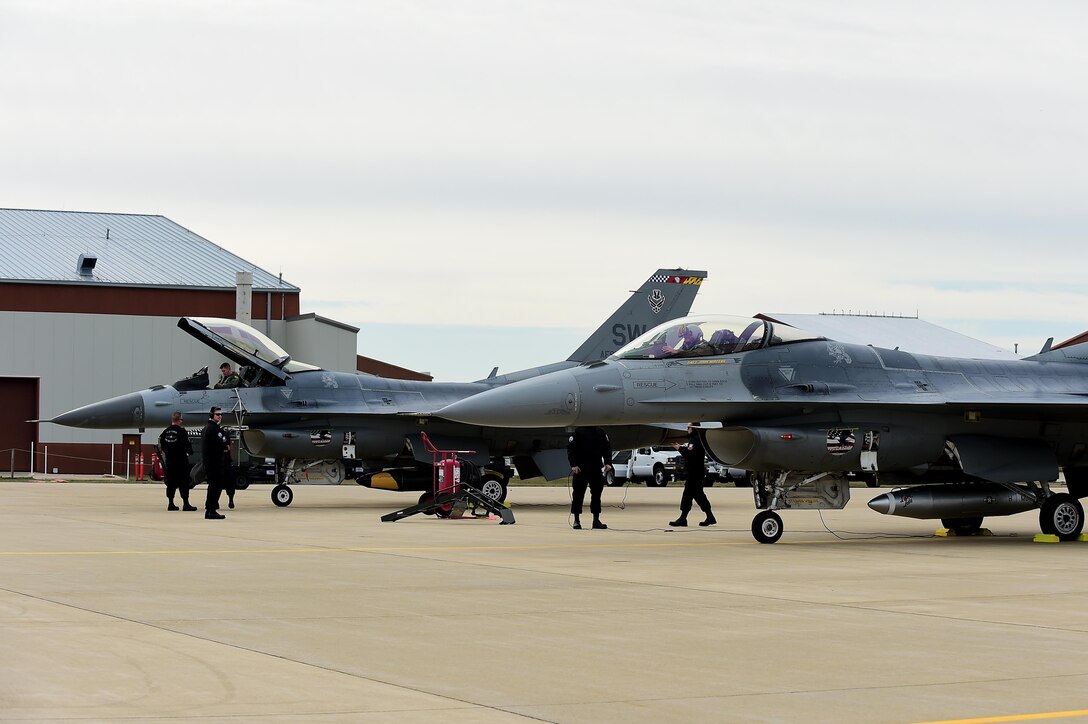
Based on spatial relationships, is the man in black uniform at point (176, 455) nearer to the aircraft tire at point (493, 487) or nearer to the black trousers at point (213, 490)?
the black trousers at point (213, 490)

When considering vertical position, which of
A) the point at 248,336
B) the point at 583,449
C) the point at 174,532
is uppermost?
the point at 248,336

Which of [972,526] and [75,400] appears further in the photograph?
[75,400]

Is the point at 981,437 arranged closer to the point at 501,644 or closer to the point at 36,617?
the point at 501,644

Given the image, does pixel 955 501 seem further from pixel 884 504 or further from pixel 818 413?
pixel 818 413

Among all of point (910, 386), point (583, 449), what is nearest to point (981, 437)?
point (910, 386)

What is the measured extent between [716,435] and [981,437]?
10.8 feet

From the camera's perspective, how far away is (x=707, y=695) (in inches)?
224

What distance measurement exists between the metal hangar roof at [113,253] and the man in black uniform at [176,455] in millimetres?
23770

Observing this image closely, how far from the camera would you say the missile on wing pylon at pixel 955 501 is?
14.9 metres

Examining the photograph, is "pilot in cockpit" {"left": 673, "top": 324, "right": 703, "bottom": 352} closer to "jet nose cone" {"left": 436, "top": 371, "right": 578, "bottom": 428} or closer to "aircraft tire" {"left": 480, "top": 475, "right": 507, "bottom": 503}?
"jet nose cone" {"left": 436, "top": 371, "right": 578, "bottom": 428}

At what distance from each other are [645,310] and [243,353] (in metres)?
8.22

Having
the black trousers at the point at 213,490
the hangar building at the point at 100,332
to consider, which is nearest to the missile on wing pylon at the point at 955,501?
the black trousers at the point at 213,490

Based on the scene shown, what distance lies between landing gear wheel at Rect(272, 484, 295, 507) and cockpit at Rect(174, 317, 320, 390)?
2.05 m

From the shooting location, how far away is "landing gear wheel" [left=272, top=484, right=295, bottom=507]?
23.6 meters
